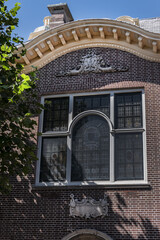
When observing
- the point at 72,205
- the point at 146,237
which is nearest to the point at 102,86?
the point at 72,205

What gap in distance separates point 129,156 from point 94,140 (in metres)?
1.41

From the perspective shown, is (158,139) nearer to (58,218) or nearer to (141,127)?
(141,127)

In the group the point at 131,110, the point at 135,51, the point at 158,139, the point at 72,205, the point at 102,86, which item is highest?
the point at 135,51

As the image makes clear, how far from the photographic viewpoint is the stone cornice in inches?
586

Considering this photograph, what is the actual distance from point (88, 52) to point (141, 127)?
12.6ft

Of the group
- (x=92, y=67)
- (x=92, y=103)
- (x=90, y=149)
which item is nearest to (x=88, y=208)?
(x=90, y=149)

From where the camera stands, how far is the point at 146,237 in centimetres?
1252

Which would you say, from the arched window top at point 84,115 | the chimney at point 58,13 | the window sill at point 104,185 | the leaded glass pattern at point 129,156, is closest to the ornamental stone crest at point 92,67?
the arched window top at point 84,115

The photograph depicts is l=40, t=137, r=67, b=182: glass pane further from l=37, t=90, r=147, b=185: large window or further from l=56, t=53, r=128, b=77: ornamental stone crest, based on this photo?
l=56, t=53, r=128, b=77: ornamental stone crest

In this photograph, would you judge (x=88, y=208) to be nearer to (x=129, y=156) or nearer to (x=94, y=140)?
(x=129, y=156)

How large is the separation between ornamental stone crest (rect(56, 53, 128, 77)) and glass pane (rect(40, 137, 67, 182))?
269 cm

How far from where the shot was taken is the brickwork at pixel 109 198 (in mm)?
12859

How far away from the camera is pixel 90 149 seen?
1433 centimetres

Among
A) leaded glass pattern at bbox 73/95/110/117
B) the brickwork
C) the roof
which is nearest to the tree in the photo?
the brickwork
